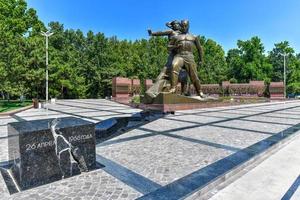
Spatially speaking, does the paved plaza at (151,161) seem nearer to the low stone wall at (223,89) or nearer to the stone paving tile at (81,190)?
the stone paving tile at (81,190)

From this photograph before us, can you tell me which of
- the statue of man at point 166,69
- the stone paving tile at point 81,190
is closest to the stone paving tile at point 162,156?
the stone paving tile at point 81,190

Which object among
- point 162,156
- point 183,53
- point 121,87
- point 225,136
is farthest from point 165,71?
point 121,87

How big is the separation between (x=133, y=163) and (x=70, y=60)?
3092 centimetres

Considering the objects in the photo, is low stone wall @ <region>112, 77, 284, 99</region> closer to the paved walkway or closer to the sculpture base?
the sculpture base

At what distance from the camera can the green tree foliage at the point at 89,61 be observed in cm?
2121

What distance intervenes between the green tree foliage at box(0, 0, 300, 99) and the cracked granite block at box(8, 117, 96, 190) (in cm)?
1334

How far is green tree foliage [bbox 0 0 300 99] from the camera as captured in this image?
2121cm

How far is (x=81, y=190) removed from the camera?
3535mm

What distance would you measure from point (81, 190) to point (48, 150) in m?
0.79

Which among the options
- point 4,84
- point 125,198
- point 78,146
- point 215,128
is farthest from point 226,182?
point 4,84

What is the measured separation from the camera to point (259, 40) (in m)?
43.5

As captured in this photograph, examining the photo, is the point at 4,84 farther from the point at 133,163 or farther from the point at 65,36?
the point at 65,36

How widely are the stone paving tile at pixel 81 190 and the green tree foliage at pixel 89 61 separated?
13.7 metres

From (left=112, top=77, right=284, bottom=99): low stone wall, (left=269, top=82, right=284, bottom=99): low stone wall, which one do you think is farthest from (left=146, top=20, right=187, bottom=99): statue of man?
(left=269, top=82, right=284, bottom=99): low stone wall
